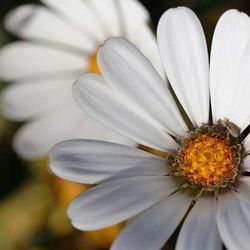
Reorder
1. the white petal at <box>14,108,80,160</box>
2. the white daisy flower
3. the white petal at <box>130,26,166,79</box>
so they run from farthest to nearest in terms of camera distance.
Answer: the white petal at <box>14,108,80,160</box>
the white petal at <box>130,26,166,79</box>
the white daisy flower

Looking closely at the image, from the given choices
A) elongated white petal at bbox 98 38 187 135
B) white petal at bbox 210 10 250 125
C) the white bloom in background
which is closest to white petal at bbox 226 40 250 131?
white petal at bbox 210 10 250 125

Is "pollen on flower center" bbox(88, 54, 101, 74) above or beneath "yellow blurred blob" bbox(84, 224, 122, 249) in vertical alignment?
above

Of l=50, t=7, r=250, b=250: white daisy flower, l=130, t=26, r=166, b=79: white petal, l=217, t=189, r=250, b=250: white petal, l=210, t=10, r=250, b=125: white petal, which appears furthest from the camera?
l=130, t=26, r=166, b=79: white petal

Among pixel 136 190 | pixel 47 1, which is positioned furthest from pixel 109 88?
pixel 47 1

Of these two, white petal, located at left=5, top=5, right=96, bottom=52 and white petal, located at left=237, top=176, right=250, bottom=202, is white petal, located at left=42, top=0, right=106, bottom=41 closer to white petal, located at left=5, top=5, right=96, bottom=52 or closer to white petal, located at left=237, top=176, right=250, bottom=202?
white petal, located at left=5, top=5, right=96, bottom=52

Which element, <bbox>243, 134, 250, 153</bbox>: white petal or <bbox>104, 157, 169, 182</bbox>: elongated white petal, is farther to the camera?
<bbox>243, 134, 250, 153</bbox>: white petal

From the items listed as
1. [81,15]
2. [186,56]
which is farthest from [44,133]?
[186,56]

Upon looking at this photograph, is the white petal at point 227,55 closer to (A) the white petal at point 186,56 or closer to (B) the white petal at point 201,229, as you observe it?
(A) the white petal at point 186,56
